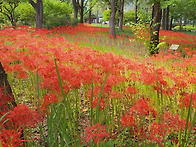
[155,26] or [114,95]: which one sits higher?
[155,26]

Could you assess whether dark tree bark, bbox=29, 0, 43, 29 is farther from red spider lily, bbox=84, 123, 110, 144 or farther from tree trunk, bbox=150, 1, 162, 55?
red spider lily, bbox=84, 123, 110, 144

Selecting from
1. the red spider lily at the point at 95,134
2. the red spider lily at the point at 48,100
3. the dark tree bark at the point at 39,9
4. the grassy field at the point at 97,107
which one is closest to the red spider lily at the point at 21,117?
the grassy field at the point at 97,107

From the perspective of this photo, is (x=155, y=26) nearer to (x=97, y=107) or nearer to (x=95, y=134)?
(x=97, y=107)

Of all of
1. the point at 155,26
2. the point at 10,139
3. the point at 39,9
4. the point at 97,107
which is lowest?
the point at 10,139

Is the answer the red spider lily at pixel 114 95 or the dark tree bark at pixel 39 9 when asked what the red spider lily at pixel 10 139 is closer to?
the red spider lily at pixel 114 95

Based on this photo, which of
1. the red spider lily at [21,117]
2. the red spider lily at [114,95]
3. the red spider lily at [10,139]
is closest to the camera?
the red spider lily at [10,139]

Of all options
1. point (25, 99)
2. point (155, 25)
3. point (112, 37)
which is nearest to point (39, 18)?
point (112, 37)

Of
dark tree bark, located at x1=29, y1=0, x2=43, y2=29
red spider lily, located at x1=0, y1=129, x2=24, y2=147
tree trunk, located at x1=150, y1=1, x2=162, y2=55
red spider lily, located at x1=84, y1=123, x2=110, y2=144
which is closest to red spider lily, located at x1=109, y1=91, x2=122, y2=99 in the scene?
red spider lily, located at x1=84, y1=123, x2=110, y2=144

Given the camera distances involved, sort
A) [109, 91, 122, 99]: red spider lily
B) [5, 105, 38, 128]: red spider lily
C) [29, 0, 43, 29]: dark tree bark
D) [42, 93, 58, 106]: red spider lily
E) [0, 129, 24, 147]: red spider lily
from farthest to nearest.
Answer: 1. [29, 0, 43, 29]: dark tree bark
2. [109, 91, 122, 99]: red spider lily
3. [42, 93, 58, 106]: red spider lily
4. [5, 105, 38, 128]: red spider lily
5. [0, 129, 24, 147]: red spider lily

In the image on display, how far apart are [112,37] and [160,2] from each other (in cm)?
591

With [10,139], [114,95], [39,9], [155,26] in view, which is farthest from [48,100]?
[39,9]

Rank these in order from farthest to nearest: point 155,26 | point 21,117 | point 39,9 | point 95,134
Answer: point 39,9, point 155,26, point 21,117, point 95,134

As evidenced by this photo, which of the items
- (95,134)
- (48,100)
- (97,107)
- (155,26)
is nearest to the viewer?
(95,134)

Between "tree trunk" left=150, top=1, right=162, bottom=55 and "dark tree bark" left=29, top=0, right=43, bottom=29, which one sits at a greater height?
"dark tree bark" left=29, top=0, right=43, bottom=29
